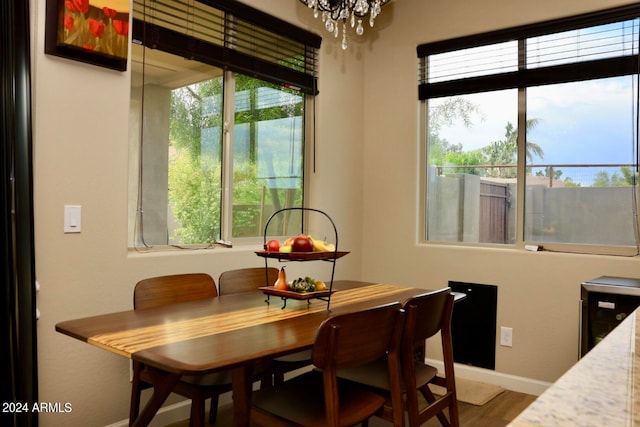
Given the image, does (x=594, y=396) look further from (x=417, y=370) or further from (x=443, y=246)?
(x=443, y=246)

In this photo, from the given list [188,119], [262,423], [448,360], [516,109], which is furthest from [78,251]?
[516,109]

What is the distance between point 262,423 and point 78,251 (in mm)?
1248

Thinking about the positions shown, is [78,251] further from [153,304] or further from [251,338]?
[251,338]

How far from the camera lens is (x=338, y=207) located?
3986 mm

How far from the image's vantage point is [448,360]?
2.31 m

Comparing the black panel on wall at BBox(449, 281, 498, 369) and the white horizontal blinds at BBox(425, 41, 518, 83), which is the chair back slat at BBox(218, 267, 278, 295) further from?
the white horizontal blinds at BBox(425, 41, 518, 83)

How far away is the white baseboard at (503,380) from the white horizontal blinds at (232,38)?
7.55 feet

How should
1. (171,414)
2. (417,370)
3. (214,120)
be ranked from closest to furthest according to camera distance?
(417,370) < (171,414) < (214,120)

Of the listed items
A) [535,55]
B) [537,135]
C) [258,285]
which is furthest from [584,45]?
[258,285]

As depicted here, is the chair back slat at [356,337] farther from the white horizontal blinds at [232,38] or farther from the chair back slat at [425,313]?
the white horizontal blinds at [232,38]

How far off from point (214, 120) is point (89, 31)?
96cm

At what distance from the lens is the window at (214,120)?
280 centimetres

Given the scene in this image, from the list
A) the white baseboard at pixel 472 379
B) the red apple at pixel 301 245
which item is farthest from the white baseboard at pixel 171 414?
the red apple at pixel 301 245

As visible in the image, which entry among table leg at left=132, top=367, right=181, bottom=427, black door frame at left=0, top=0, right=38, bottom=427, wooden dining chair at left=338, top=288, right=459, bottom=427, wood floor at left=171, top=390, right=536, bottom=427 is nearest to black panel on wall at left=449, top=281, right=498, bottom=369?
wood floor at left=171, top=390, right=536, bottom=427
